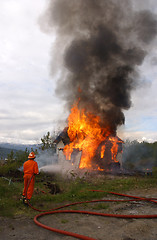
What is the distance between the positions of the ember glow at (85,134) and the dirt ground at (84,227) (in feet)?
41.1

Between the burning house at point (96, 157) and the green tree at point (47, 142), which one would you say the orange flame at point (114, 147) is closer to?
the burning house at point (96, 157)

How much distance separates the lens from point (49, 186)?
8.73 meters

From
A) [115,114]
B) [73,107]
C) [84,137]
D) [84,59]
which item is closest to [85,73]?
[84,59]

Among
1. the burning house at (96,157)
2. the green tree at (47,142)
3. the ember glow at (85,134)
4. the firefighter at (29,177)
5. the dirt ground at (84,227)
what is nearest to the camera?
the dirt ground at (84,227)

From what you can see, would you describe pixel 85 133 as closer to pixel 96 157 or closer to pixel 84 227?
pixel 96 157

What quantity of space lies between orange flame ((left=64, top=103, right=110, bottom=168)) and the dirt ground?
12520 mm

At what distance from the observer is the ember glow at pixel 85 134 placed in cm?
1775

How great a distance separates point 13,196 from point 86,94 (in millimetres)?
13481

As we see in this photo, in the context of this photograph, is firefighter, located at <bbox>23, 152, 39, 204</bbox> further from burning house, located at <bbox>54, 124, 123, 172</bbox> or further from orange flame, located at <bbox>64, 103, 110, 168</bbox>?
orange flame, located at <bbox>64, 103, 110, 168</bbox>

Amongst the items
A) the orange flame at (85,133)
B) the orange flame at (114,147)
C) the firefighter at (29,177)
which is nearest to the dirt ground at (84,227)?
the firefighter at (29,177)

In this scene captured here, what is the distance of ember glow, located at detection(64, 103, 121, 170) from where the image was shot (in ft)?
58.2

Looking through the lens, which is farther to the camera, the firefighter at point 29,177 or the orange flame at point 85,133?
the orange flame at point 85,133

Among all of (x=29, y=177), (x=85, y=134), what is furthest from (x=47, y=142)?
(x=29, y=177)

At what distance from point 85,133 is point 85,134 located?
4.0 inches
